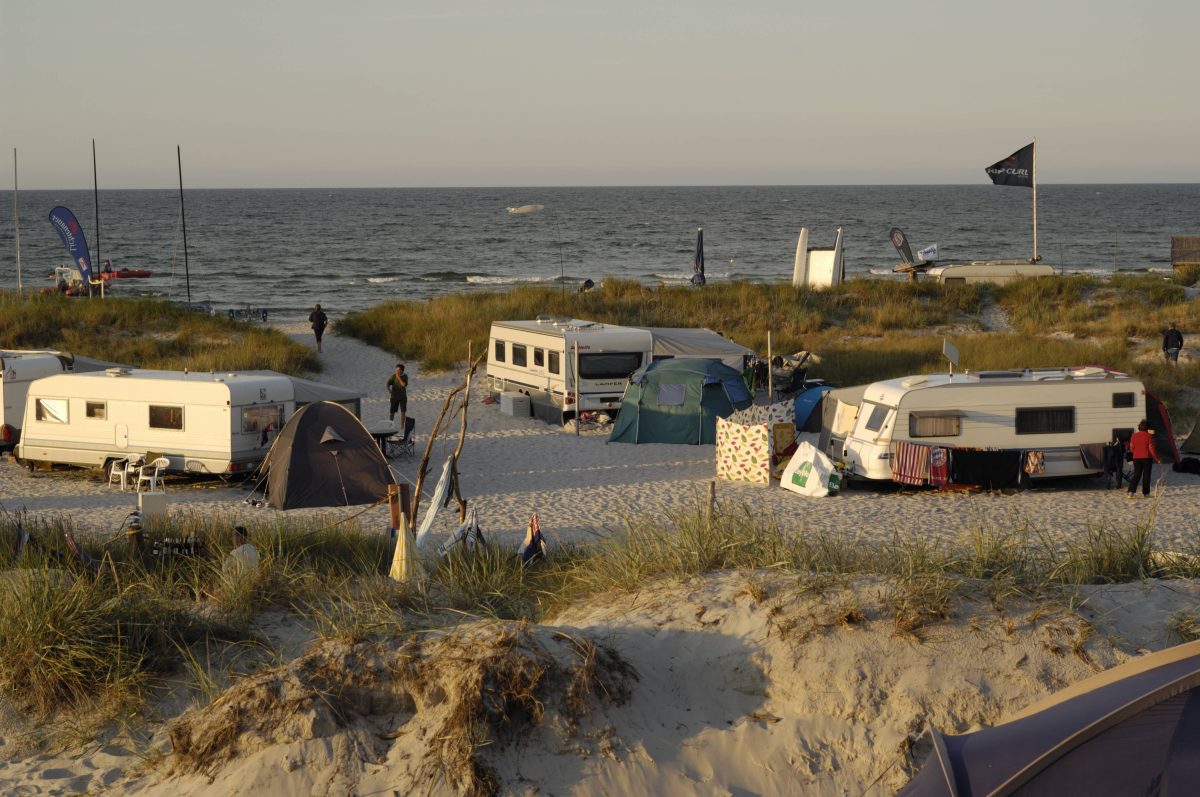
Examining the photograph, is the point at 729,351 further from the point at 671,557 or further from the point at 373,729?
the point at 373,729

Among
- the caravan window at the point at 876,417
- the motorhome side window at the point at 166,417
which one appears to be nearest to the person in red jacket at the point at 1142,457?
the caravan window at the point at 876,417

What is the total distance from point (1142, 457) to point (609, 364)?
28.8 ft

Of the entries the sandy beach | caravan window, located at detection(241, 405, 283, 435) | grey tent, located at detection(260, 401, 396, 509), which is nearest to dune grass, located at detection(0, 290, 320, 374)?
caravan window, located at detection(241, 405, 283, 435)

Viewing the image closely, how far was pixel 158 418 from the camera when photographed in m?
16.1

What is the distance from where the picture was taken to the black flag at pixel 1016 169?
107 feet

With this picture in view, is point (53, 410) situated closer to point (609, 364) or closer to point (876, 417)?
point (609, 364)

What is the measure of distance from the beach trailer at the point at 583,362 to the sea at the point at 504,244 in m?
13.0

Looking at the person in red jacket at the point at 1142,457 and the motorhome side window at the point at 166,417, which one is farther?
the motorhome side window at the point at 166,417

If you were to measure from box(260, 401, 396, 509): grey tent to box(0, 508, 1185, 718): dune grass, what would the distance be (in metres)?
5.43

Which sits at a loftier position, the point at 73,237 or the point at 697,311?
the point at 73,237

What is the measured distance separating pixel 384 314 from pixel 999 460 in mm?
17682

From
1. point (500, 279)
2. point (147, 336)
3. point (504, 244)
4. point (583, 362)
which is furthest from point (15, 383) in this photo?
point (504, 244)

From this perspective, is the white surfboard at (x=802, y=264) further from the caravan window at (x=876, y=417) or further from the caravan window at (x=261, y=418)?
the caravan window at (x=261, y=418)

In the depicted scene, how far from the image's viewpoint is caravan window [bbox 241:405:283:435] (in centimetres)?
1581
